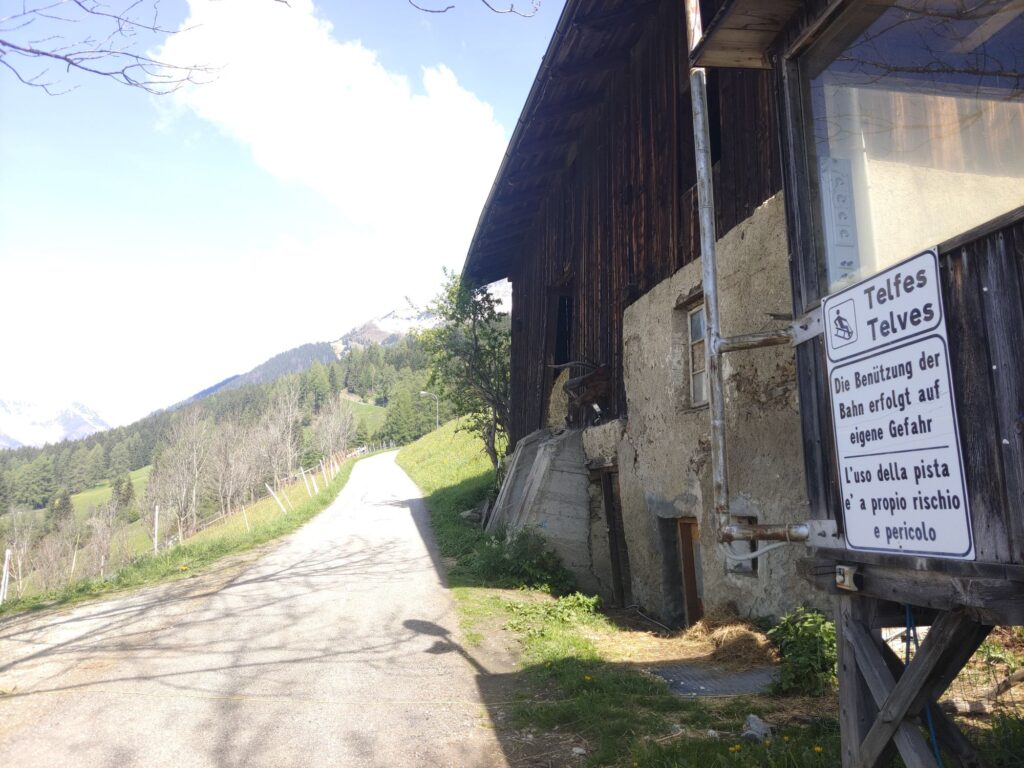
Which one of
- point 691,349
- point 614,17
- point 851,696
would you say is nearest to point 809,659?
point 851,696

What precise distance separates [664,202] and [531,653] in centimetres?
571

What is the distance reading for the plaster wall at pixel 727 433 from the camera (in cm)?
615

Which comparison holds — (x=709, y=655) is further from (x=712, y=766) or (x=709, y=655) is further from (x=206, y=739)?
(x=206, y=739)

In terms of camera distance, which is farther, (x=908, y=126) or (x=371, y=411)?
(x=371, y=411)

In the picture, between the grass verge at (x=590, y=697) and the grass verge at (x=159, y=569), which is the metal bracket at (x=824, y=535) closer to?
the grass verge at (x=590, y=697)

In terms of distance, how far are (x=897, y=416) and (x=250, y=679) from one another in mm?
Answer: 5913

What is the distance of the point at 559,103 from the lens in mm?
11711

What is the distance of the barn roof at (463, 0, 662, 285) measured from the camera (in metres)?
9.52

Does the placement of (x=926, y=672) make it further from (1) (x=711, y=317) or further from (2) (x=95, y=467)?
(2) (x=95, y=467)

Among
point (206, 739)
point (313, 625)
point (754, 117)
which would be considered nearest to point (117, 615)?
point (313, 625)

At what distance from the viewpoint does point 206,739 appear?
16.6 ft

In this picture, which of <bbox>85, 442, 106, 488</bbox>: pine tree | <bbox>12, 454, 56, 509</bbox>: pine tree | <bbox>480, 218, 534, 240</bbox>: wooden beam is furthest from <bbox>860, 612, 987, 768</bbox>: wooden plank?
<bbox>85, 442, 106, 488</bbox>: pine tree

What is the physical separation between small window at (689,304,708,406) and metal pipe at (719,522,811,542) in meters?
4.67

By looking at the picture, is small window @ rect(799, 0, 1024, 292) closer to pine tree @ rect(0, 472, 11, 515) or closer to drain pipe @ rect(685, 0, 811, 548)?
drain pipe @ rect(685, 0, 811, 548)
